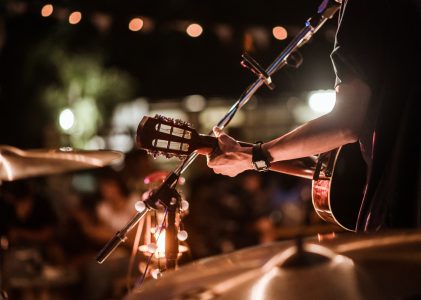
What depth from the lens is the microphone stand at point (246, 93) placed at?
2158mm

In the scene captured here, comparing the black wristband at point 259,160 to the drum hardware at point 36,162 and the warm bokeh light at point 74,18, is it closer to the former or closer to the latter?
Answer: the drum hardware at point 36,162

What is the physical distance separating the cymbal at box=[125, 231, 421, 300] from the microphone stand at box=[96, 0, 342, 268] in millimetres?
855

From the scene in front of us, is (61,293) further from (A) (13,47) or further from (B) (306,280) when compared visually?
(A) (13,47)

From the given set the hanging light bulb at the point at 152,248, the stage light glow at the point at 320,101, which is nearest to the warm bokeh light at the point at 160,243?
the hanging light bulb at the point at 152,248

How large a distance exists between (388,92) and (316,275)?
1.01 meters

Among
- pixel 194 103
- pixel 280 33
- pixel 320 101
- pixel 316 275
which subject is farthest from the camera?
pixel 194 103

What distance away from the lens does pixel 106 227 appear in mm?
6258

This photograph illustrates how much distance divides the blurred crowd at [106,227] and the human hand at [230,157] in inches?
88.3

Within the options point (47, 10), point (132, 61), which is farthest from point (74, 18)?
point (132, 61)

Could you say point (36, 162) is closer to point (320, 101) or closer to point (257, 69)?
point (257, 69)

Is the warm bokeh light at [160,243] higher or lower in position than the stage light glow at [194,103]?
lower

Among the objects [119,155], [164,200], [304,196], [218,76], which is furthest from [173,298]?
[218,76]

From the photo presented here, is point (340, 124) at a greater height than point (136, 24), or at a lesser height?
lesser

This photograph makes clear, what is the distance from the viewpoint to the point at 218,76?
15.0 metres
